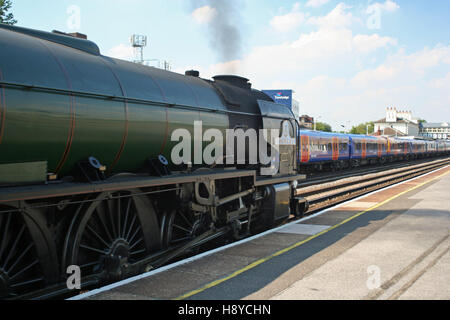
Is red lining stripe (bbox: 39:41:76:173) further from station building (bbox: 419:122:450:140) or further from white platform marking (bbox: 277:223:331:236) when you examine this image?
station building (bbox: 419:122:450:140)

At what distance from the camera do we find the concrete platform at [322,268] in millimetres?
5229

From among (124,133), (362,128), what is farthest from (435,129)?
(124,133)

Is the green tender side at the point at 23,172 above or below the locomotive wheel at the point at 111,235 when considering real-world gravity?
above

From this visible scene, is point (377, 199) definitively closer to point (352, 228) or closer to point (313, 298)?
point (352, 228)

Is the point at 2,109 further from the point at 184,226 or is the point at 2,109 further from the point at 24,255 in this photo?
the point at 184,226

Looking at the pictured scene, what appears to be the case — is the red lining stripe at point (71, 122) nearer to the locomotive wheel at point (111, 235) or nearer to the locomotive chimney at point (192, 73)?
the locomotive wheel at point (111, 235)

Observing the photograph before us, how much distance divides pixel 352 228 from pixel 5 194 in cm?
752

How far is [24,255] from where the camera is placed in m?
4.82

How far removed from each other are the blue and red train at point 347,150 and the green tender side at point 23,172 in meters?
21.9

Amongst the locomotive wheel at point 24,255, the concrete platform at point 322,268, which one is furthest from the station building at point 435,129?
the locomotive wheel at point 24,255

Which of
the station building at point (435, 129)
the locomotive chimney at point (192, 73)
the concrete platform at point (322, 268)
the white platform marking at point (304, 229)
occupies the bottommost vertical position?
the concrete platform at point (322, 268)

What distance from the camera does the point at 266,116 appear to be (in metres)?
9.88

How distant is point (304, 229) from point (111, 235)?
4.87 m

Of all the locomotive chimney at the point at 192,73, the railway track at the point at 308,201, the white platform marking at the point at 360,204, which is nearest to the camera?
the railway track at the point at 308,201
